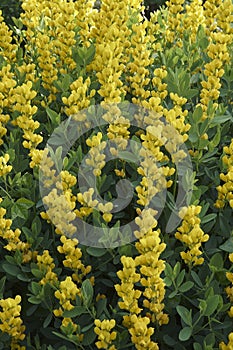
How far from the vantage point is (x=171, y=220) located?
1.95 m

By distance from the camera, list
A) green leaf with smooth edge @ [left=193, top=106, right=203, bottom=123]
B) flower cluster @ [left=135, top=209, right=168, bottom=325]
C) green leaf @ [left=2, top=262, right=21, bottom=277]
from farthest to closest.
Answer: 1. green leaf with smooth edge @ [left=193, top=106, right=203, bottom=123]
2. green leaf @ [left=2, top=262, right=21, bottom=277]
3. flower cluster @ [left=135, top=209, right=168, bottom=325]

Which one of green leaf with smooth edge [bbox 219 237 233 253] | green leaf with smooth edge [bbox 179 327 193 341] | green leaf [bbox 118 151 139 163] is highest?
green leaf [bbox 118 151 139 163]

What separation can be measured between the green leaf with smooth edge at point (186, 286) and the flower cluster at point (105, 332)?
246 mm

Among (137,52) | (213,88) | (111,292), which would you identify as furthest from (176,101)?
(111,292)

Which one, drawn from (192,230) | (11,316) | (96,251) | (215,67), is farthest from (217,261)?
(215,67)

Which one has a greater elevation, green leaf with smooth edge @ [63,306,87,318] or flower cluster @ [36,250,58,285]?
flower cluster @ [36,250,58,285]

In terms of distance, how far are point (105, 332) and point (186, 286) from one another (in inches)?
11.2

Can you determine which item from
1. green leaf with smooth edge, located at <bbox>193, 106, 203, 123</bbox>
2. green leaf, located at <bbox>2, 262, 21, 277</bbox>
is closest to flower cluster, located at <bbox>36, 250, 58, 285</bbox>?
green leaf, located at <bbox>2, 262, 21, 277</bbox>

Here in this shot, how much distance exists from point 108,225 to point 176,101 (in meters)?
0.50

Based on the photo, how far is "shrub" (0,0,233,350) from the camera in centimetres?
175

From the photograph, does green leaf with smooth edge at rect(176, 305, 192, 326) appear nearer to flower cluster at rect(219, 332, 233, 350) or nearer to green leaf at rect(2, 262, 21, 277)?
flower cluster at rect(219, 332, 233, 350)

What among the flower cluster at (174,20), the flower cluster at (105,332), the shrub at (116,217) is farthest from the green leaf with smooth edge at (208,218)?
the flower cluster at (174,20)

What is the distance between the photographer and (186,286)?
5.87 ft

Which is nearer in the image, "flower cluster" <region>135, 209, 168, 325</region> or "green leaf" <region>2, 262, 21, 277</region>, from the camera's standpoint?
"flower cluster" <region>135, 209, 168, 325</region>
